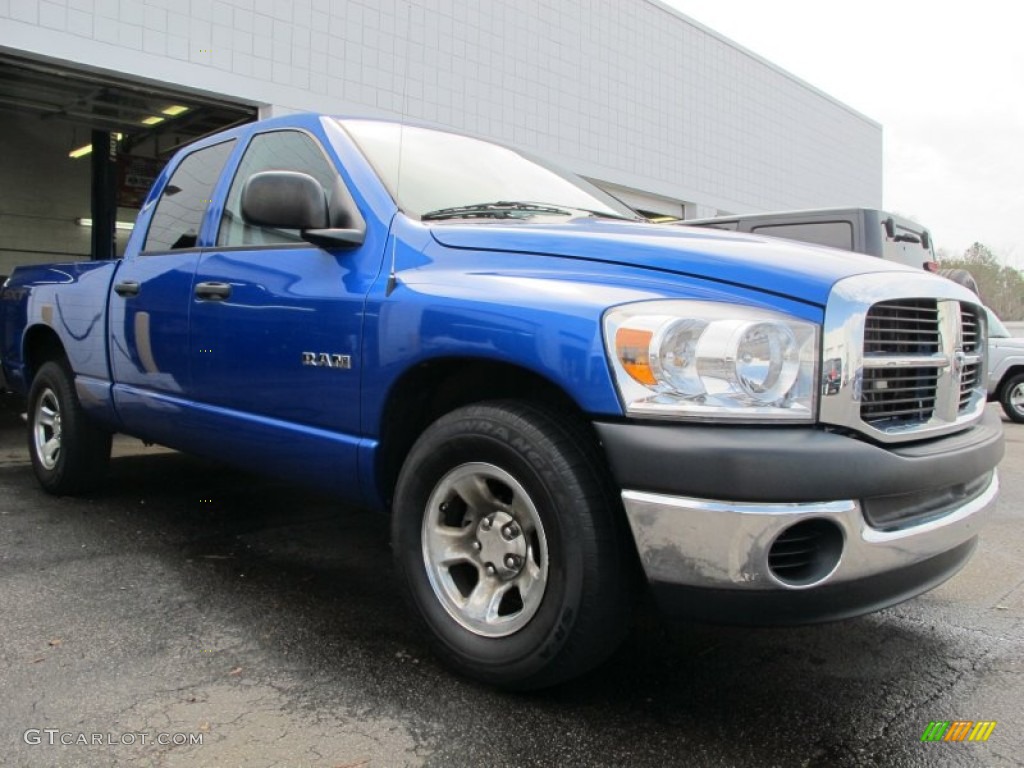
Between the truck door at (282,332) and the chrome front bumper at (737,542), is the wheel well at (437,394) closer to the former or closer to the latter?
the truck door at (282,332)

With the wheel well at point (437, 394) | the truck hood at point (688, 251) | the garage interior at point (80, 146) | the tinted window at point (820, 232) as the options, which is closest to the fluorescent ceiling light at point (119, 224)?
the garage interior at point (80, 146)

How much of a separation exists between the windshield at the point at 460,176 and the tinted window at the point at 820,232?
3.85 metres

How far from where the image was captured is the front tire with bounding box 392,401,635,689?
218cm

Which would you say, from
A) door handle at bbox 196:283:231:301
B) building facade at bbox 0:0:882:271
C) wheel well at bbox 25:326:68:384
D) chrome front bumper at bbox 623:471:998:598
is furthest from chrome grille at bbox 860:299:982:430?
wheel well at bbox 25:326:68:384

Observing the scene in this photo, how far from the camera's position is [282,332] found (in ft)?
10.1

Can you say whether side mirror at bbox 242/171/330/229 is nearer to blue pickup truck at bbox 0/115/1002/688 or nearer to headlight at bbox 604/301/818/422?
blue pickup truck at bbox 0/115/1002/688

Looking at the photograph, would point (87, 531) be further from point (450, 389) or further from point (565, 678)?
point (565, 678)

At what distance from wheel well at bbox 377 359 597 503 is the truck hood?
15.2 inches

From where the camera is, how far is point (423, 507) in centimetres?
261

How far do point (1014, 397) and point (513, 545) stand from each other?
12.6 m

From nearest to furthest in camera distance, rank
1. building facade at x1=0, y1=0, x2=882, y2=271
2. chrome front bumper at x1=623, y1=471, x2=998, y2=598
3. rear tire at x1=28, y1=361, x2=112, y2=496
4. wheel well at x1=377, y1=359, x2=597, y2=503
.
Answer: chrome front bumper at x1=623, y1=471, x2=998, y2=598 → wheel well at x1=377, y1=359, x2=597, y2=503 → rear tire at x1=28, y1=361, x2=112, y2=496 → building facade at x1=0, y1=0, x2=882, y2=271

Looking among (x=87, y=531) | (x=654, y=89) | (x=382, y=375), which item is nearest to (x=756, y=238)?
(x=382, y=375)

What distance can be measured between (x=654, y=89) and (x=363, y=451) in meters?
14.1

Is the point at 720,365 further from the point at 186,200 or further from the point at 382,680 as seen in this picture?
the point at 186,200
